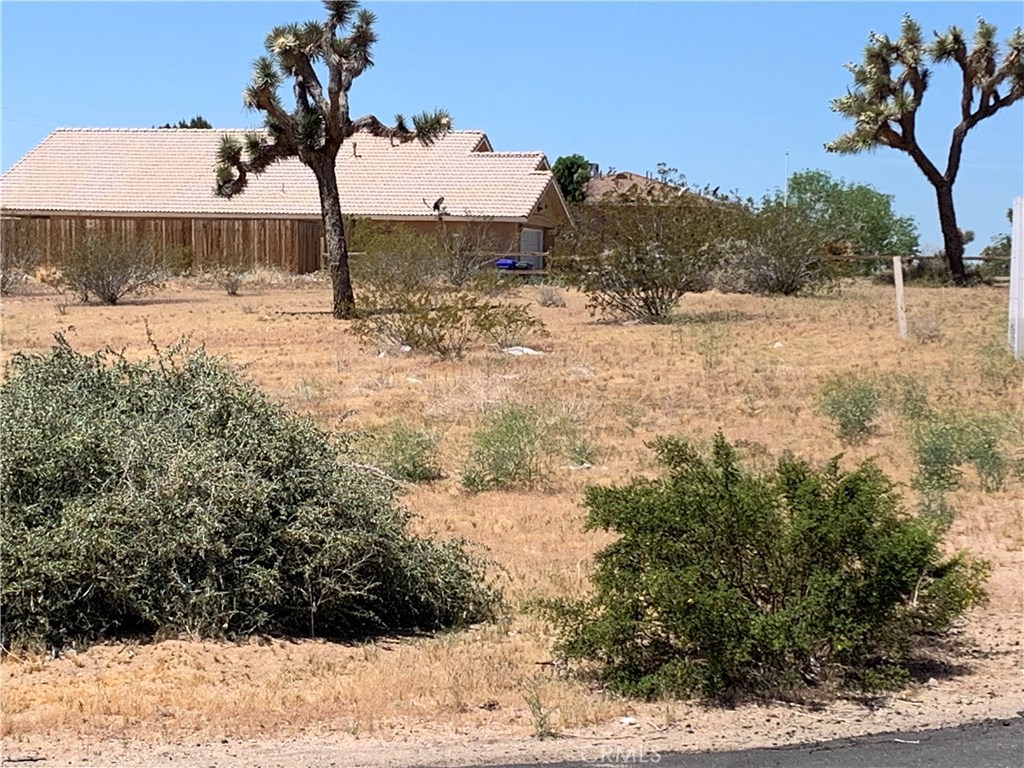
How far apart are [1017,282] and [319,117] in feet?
48.8

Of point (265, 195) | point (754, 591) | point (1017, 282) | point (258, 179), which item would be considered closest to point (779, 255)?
point (1017, 282)

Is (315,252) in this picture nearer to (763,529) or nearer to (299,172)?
(299,172)

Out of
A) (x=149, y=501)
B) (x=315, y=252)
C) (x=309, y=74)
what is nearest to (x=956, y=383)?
(x=149, y=501)

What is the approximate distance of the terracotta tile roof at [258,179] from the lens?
47031mm

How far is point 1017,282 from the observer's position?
1909 centimetres

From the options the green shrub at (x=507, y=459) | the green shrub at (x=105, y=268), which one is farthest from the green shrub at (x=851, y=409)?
the green shrub at (x=105, y=268)

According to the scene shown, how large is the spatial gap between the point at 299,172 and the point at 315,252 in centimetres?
Result: 393

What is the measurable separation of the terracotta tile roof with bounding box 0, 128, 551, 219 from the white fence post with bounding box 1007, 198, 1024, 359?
89.9ft

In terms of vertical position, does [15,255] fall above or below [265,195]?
below

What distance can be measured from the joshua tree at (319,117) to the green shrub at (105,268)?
518 cm

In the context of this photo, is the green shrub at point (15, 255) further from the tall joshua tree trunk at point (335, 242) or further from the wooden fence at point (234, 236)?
the tall joshua tree trunk at point (335, 242)

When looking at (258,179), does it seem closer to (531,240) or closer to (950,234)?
(531,240)

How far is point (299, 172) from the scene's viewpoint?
49.6m

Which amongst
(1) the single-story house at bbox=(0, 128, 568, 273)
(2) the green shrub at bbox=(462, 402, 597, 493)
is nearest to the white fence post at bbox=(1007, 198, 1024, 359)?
(2) the green shrub at bbox=(462, 402, 597, 493)
